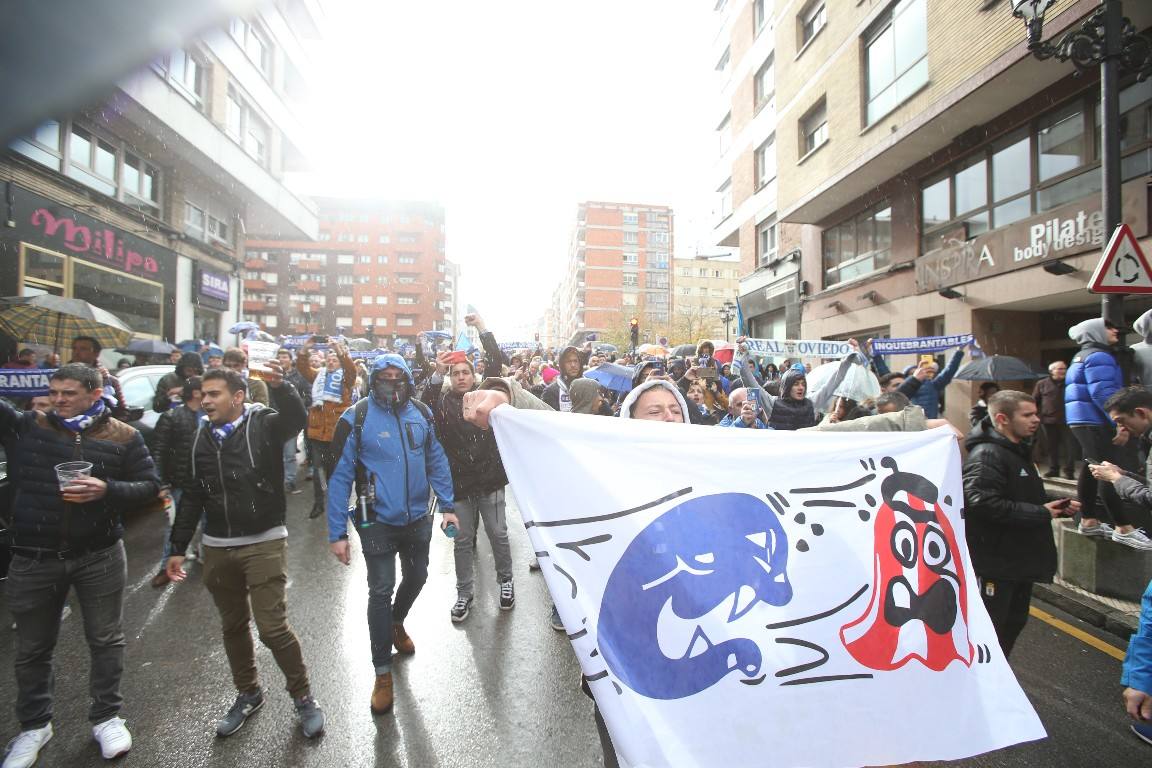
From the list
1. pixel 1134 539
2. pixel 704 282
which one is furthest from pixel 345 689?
pixel 704 282

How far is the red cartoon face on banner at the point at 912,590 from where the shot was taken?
202 centimetres

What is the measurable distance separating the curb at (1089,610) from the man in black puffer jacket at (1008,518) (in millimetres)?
1917

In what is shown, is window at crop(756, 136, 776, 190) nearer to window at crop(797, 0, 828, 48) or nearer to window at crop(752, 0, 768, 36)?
A: window at crop(797, 0, 828, 48)

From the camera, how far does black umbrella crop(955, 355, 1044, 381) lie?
7984 millimetres

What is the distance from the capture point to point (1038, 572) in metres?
3.03

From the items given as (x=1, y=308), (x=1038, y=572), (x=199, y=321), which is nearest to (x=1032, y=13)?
(x=1038, y=572)

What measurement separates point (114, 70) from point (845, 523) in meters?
6.88

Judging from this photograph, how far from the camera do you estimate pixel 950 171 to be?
12.8 meters

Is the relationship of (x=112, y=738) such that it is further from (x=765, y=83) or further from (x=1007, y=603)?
(x=765, y=83)

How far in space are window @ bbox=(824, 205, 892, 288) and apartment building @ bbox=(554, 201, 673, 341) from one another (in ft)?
213

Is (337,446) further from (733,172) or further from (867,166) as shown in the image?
(733,172)

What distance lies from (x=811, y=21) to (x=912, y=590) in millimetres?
20624

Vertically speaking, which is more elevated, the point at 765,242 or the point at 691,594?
the point at 765,242

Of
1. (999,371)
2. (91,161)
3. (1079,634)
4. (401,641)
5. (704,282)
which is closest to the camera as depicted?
(401,641)
